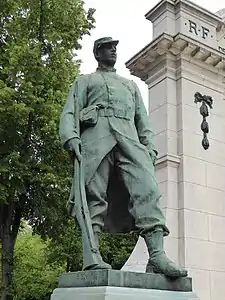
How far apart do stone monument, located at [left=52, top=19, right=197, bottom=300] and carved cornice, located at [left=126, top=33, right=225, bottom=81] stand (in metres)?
2.94

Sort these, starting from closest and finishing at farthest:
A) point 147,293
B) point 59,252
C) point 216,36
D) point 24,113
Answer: point 147,293 < point 216,36 < point 24,113 < point 59,252

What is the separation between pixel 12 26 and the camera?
13.8 metres

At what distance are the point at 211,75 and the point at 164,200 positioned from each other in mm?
2330

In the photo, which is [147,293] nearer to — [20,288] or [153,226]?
[153,226]

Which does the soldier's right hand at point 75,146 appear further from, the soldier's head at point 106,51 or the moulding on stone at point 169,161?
the moulding on stone at point 169,161

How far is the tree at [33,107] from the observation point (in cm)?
1238

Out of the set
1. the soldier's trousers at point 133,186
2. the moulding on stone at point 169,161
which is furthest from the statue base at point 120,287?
the moulding on stone at point 169,161

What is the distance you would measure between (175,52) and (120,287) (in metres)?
4.92

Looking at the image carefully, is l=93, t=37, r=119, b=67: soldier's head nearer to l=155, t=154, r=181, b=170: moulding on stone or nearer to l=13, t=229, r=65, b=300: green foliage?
l=155, t=154, r=181, b=170: moulding on stone

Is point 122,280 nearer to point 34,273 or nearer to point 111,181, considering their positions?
point 111,181

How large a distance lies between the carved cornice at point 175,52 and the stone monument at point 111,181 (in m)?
2.94

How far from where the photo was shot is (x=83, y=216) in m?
4.25

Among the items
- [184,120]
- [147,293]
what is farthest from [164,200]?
[147,293]

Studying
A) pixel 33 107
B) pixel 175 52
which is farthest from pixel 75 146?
pixel 33 107
